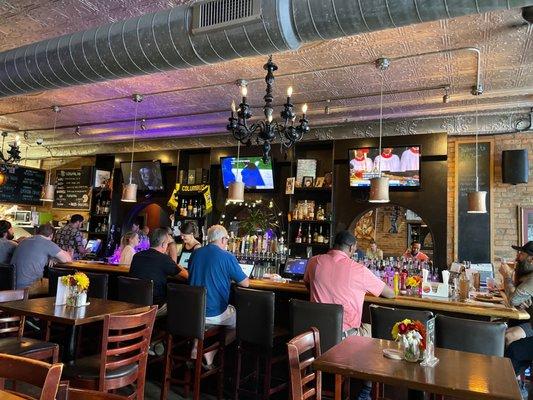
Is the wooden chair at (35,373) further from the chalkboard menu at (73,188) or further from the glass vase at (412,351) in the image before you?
the chalkboard menu at (73,188)

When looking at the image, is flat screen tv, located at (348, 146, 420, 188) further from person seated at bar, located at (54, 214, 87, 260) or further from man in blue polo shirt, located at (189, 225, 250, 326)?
person seated at bar, located at (54, 214, 87, 260)

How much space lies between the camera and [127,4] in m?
3.54

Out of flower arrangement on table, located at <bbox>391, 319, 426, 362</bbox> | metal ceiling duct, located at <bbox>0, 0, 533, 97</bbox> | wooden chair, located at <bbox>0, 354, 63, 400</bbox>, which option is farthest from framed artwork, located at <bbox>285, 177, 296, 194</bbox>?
wooden chair, located at <bbox>0, 354, 63, 400</bbox>

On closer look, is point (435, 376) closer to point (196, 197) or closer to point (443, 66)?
point (443, 66)

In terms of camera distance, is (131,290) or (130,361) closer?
(130,361)

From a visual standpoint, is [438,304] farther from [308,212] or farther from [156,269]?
[308,212]

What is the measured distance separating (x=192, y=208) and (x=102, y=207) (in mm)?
2445

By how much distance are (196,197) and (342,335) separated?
198 inches

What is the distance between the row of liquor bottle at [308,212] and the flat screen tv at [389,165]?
646mm

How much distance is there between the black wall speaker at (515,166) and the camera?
18.0 feet

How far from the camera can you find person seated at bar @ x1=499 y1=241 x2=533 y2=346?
149 inches

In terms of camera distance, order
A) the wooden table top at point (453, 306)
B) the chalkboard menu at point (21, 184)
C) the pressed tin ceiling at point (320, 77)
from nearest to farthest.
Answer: the wooden table top at point (453, 306) → the pressed tin ceiling at point (320, 77) → the chalkboard menu at point (21, 184)

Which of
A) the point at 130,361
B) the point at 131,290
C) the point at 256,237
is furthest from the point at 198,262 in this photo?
the point at 256,237

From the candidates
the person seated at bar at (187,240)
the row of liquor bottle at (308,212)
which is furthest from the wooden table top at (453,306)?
the person seated at bar at (187,240)
